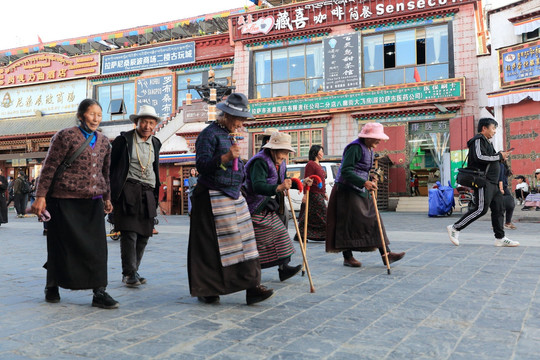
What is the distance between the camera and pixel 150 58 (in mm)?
26328

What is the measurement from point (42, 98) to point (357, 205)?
28.8m

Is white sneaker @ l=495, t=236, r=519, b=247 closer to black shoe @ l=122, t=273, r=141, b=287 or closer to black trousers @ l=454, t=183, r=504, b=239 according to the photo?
black trousers @ l=454, t=183, r=504, b=239

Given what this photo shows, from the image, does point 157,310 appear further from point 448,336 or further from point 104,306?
point 448,336

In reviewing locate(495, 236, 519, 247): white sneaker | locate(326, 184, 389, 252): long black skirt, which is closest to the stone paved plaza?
locate(326, 184, 389, 252): long black skirt

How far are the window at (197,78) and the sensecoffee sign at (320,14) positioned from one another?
2008 mm

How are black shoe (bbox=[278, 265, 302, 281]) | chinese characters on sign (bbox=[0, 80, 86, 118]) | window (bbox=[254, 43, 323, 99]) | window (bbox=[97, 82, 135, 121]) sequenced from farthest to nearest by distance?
1. chinese characters on sign (bbox=[0, 80, 86, 118])
2. window (bbox=[97, 82, 135, 121])
3. window (bbox=[254, 43, 323, 99])
4. black shoe (bbox=[278, 265, 302, 281])

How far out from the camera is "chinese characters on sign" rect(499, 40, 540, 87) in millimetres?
17484

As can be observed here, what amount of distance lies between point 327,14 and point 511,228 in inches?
554

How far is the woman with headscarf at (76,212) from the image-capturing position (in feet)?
12.2

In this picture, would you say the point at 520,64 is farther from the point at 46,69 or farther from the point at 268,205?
the point at 46,69

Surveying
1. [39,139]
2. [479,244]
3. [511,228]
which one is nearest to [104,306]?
[479,244]

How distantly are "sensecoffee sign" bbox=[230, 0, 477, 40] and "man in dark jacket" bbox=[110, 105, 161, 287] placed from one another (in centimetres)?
1801

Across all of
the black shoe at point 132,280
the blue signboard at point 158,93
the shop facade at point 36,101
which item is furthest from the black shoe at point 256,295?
the shop facade at point 36,101

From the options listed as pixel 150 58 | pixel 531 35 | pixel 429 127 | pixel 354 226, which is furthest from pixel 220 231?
pixel 150 58
